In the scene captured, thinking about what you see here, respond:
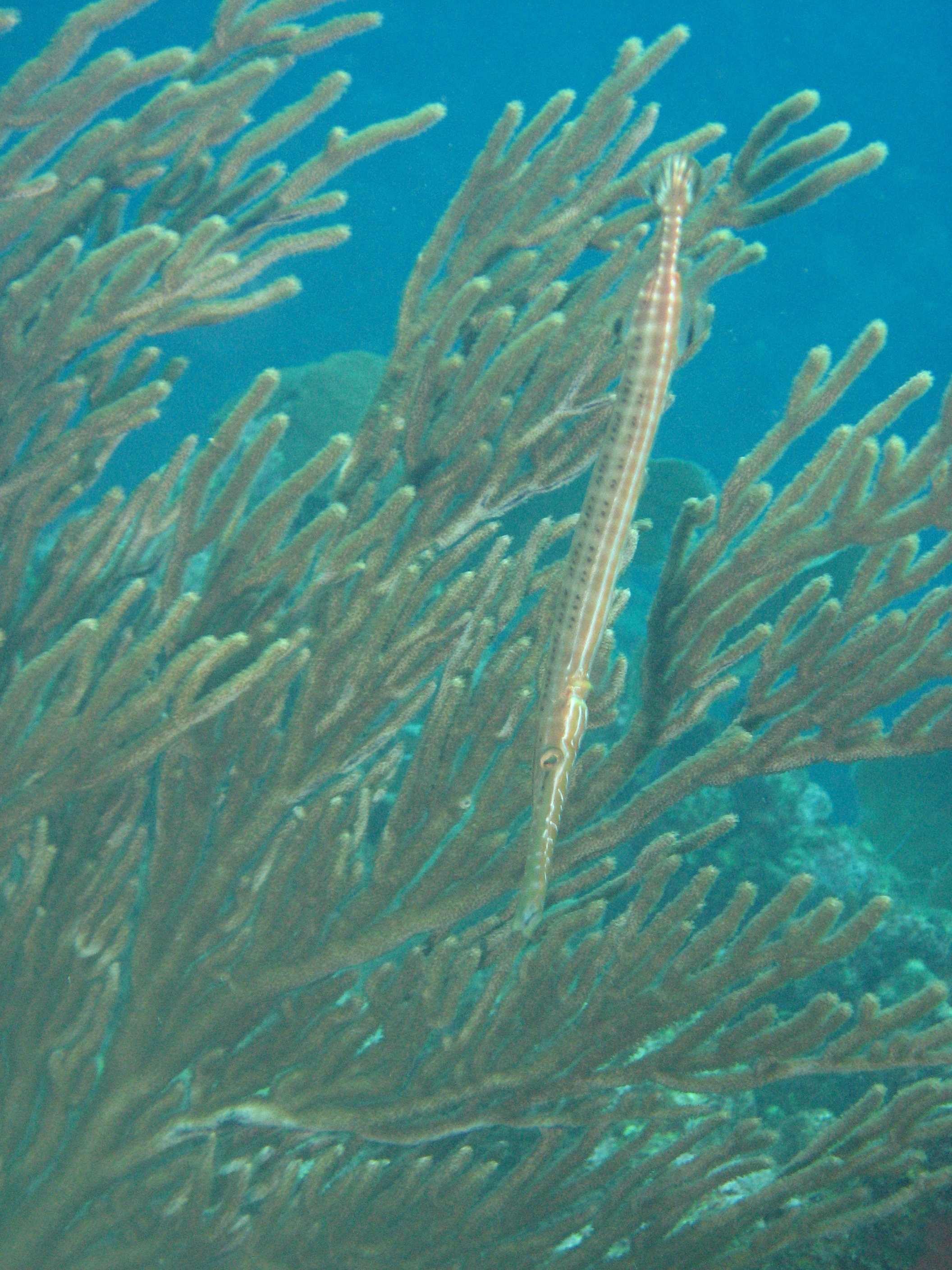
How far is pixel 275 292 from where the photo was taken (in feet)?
8.82

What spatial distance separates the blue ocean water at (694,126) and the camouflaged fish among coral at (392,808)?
96.3 ft

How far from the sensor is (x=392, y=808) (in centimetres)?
292

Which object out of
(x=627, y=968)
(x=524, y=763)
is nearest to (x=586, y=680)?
(x=524, y=763)

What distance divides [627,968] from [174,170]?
374cm

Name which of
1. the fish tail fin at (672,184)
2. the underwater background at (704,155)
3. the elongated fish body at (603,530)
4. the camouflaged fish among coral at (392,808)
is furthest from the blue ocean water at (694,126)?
the elongated fish body at (603,530)

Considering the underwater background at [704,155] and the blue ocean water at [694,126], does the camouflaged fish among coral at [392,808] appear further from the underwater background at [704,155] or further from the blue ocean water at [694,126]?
the blue ocean water at [694,126]

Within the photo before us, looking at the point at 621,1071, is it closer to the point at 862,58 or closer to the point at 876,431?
the point at 876,431

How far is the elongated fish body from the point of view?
1.93 meters

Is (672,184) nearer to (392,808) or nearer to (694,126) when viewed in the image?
(392,808)

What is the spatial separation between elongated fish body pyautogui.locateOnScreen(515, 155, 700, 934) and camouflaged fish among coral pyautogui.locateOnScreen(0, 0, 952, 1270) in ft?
1.67

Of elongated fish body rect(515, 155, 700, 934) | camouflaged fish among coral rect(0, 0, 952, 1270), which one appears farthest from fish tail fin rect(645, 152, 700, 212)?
camouflaged fish among coral rect(0, 0, 952, 1270)

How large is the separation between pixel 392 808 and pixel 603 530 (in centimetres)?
145

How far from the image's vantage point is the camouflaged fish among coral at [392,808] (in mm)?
2670

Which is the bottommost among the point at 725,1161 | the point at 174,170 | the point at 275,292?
the point at 725,1161
